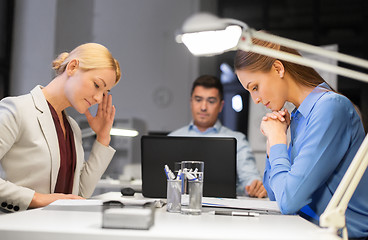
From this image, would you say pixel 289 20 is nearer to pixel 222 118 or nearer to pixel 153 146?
pixel 222 118

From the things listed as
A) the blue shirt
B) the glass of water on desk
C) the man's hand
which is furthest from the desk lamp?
the man's hand

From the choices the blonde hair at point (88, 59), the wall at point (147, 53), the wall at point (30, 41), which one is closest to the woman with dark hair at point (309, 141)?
the blonde hair at point (88, 59)

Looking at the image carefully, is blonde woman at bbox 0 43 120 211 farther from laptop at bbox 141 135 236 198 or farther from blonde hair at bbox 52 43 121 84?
laptop at bbox 141 135 236 198

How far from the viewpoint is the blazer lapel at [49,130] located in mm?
1767

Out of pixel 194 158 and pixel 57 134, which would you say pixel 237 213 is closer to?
pixel 194 158

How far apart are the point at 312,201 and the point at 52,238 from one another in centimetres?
93

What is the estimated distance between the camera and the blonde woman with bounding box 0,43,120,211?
1626mm

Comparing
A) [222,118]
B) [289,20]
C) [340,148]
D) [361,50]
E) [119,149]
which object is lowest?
[119,149]

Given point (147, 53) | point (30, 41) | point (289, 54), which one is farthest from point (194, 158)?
point (147, 53)

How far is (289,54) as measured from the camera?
0.95 m

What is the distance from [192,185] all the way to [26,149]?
0.77 metres

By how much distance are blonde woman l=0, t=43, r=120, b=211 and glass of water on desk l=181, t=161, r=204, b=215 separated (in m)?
0.51

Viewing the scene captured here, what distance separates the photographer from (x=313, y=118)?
1.41m

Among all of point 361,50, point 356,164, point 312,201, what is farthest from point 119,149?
point 356,164
